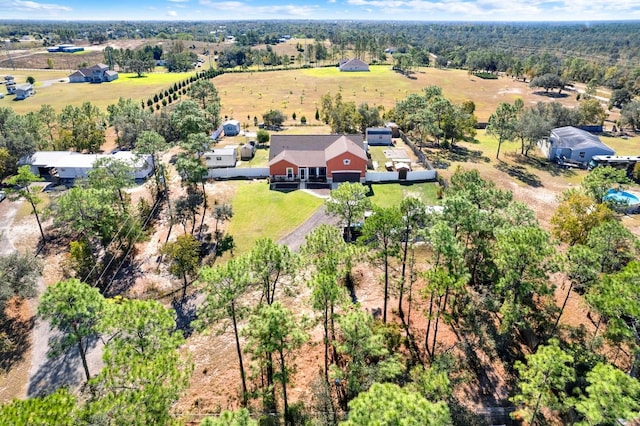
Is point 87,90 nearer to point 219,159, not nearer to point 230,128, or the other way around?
point 230,128

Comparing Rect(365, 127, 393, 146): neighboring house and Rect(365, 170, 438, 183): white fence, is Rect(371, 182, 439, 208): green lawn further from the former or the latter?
Rect(365, 127, 393, 146): neighboring house

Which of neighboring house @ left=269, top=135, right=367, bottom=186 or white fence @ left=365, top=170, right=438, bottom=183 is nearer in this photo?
neighboring house @ left=269, top=135, right=367, bottom=186

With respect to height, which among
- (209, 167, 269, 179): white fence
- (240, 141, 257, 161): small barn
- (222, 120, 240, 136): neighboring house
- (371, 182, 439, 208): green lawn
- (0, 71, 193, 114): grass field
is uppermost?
(0, 71, 193, 114): grass field

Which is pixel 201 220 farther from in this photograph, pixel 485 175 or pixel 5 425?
pixel 485 175

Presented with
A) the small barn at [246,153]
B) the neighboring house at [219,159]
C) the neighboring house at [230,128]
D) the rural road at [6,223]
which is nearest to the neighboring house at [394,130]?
the small barn at [246,153]

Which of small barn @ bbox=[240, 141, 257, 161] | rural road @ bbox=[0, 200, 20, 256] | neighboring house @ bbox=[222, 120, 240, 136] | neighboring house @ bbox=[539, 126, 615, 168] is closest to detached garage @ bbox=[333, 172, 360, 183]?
small barn @ bbox=[240, 141, 257, 161]

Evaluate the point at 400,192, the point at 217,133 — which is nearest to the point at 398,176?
the point at 400,192

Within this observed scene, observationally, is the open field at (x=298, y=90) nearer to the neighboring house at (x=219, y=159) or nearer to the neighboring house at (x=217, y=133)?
the neighboring house at (x=217, y=133)
